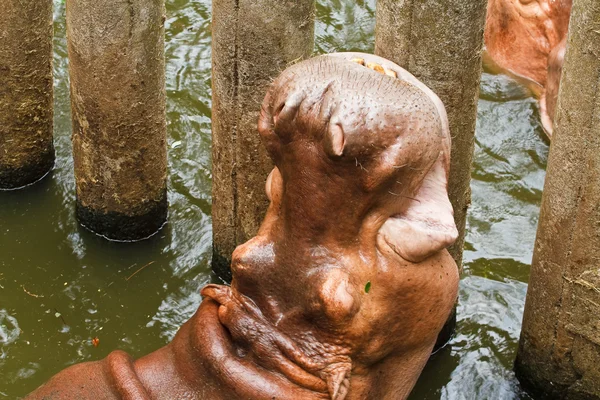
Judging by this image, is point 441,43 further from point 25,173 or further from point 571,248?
point 25,173

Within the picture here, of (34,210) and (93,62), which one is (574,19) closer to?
(93,62)

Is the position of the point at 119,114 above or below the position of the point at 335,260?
below

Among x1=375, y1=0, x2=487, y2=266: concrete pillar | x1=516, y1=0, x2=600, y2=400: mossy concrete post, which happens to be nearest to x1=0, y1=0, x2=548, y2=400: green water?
x1=516, y1=0, x2=600, y2=400: mossy concrete post

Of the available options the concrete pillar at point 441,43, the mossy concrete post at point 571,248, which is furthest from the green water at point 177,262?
the concrete pillar at point 441,43

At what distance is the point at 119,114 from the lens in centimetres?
703

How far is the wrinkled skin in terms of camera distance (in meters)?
4.33

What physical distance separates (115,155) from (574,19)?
2.96m

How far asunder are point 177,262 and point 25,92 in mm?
1394

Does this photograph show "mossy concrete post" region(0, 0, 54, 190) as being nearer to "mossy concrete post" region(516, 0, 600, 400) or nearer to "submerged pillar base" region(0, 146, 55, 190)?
"submerged pillar base" region(0, 146, 55, 190)

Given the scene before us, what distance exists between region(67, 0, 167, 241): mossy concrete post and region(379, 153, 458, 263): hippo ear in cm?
277

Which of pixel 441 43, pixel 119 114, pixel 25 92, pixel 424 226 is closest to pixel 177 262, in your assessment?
pixel 119 114

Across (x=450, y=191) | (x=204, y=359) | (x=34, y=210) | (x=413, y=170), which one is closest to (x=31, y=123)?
(x=34, y=210)

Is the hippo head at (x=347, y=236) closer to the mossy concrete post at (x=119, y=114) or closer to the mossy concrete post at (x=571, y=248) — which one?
the mossy concrete post at (x=571, y=248)

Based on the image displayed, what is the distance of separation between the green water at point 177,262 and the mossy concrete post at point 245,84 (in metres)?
0.64
